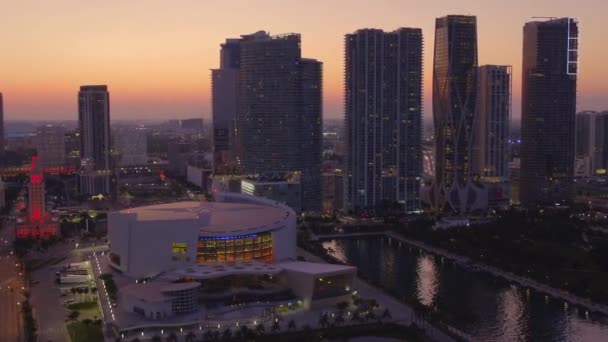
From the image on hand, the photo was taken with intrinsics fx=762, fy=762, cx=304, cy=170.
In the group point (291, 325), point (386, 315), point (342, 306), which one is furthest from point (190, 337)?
point (386, 315)

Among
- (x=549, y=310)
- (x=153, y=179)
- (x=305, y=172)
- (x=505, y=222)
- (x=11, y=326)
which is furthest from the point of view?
(x=153, y=179)

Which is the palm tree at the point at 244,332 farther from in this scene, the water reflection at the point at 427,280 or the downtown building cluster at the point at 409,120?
the downtown building cluster at the point at 409,120

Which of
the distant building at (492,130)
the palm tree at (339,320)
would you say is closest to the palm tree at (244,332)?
the palm tree at (339,320)

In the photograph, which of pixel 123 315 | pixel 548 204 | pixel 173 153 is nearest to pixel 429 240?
pixel 548 204

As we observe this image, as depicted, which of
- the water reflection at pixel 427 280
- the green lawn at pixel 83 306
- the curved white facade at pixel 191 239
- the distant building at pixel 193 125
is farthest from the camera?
the distant building at pixel 193 125

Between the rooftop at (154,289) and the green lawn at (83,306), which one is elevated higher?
the rooftop at (154,289)

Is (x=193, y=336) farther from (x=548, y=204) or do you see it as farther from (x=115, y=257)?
(x=548, y=204)

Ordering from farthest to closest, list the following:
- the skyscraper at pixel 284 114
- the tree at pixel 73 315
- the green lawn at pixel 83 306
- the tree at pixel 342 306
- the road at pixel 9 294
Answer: the skyscraper at pixel 284 114
the green lawn at pixel 83 306
the tree at pixel 342 306
the tree at pixel 73 315
the road at pixel 9 294
